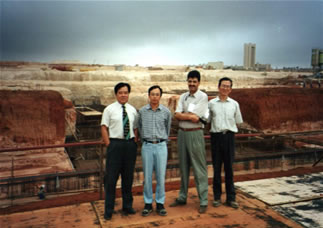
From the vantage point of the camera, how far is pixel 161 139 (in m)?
3.18

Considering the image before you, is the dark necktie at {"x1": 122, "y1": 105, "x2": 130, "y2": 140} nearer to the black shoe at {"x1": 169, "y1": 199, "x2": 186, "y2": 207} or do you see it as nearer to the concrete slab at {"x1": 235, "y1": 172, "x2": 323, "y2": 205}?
the black shoe at {"x1": 169, "y1": 199, "x2": 186, "y2": 207}

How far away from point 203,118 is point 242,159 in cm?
911

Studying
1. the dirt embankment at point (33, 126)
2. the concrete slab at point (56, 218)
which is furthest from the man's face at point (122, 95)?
the dirt embankment at point (33, 126)

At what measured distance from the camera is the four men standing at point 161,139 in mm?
3109

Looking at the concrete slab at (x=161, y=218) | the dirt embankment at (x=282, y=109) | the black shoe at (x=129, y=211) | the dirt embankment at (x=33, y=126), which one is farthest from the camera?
the dirt embankment at (x=282, y=109)

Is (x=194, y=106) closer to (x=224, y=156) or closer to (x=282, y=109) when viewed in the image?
(x=224, y=156)

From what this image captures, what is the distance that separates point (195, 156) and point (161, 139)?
47 cm

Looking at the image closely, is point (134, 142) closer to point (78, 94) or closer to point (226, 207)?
point (226, 207)

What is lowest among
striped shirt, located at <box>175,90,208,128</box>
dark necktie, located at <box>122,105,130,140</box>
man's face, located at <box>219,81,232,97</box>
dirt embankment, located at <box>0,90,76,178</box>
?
dirt embankment, located at <box>0,90,76,178</box>

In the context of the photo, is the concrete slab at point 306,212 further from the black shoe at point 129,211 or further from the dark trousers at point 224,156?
the black shoe at point 129,211

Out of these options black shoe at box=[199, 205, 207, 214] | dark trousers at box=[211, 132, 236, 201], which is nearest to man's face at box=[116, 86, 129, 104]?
dark trousers at box=[211, 132, 236, 201]

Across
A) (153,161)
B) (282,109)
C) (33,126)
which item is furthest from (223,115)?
(282,109)

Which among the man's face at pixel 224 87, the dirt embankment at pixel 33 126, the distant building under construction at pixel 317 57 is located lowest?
the dirt embankment at pixel 33 126

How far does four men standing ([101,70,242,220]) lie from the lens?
10.2 ft
